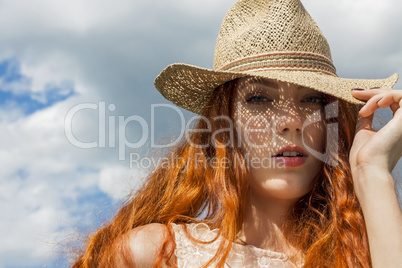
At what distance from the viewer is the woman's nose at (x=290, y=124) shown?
8.98 feet

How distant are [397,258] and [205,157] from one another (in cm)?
135

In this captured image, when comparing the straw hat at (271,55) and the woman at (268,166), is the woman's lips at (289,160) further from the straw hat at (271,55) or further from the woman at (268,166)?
the straw hat at (271,55)

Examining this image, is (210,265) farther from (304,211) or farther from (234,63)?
(234,63)

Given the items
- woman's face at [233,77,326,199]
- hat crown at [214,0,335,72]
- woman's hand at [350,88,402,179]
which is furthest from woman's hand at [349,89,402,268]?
hat crown at [214,0,335,72]

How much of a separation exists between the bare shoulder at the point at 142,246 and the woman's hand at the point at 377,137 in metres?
1.19

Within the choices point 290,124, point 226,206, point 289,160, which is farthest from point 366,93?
point 226,206

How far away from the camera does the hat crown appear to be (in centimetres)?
292

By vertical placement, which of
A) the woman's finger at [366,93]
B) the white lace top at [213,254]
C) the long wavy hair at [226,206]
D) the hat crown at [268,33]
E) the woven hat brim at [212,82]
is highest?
the hat crown at [268,33]

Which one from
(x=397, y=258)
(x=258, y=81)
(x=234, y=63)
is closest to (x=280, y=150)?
(x=258, y=81)

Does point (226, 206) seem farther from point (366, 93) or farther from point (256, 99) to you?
point (366, 93)

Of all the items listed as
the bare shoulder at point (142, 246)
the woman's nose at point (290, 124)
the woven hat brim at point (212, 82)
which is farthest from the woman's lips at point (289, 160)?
the bare shoulder at point (142, 246)

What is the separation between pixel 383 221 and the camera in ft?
7.72

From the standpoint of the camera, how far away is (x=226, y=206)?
2832 mm

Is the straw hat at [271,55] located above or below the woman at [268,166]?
above
